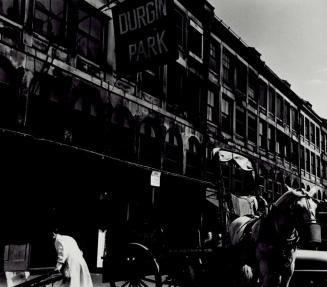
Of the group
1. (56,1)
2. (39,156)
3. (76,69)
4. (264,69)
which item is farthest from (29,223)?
(264,69)

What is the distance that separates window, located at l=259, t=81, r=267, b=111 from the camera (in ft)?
117

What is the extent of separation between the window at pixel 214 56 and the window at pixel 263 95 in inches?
312

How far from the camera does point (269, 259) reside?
8.35m

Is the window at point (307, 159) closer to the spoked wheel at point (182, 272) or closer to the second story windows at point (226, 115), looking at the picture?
the second story windows at point (226, 115)

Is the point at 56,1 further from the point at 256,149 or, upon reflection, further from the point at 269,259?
the point at 256,149

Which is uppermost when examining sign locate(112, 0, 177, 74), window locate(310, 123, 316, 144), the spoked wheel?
window locate(310, 123, 316, 144)

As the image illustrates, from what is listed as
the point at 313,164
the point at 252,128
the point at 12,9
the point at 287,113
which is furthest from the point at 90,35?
the point at 313,164

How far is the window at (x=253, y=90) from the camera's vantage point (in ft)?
111

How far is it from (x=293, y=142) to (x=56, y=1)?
30032 mm

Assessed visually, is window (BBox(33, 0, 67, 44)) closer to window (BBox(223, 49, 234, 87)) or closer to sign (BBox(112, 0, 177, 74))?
sign (BBox(112, 0, 177, 74))

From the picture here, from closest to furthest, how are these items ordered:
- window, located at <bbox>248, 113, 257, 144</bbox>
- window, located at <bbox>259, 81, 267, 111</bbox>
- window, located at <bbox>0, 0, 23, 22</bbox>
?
window, located at <bbox>0, 0, 23, 22</bbox> → window, located at <bbox>248, 113, 257, 144</bbox> → window, located at <bbox>259, 81, 267, 111</bbox>

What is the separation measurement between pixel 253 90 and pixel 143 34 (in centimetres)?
2177

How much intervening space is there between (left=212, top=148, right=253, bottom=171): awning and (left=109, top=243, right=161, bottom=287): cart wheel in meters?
4.17

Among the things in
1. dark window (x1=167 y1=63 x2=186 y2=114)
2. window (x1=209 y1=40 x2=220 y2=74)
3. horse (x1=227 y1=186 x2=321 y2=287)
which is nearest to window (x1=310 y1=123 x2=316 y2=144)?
window (x1=209 y1=40 x2=220 y2=74)
